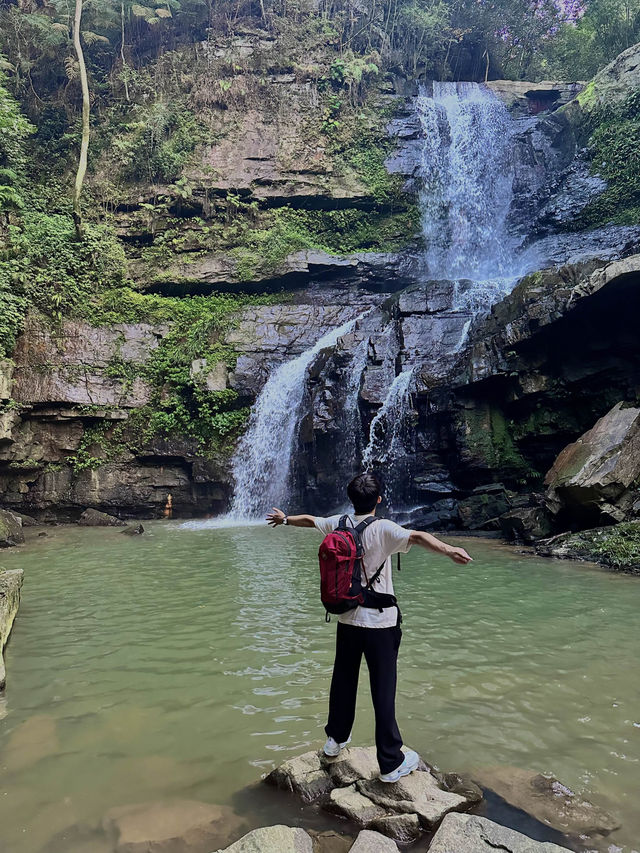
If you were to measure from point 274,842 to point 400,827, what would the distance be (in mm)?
627

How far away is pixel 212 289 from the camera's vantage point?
774 inches

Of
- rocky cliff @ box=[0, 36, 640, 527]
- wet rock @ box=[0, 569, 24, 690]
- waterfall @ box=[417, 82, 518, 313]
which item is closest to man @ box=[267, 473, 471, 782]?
wet rock @ box=[0, 569, 24, 690]

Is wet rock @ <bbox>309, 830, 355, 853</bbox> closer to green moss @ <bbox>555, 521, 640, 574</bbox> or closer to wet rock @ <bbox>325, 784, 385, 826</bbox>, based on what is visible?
wet rock @ <bbox>325, 784, 385, 826</bbox>

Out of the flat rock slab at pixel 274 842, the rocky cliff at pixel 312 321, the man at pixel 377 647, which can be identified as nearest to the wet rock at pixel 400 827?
the man at pixel 377 647

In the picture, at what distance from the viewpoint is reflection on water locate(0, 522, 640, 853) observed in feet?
10.2

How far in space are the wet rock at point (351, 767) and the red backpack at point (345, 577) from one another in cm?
89

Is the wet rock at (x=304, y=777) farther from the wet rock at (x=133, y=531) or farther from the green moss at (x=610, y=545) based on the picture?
the wet rock at (x=133, y=531)

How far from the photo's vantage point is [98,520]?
1458cm

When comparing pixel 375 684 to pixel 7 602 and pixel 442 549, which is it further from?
pixel 7 602

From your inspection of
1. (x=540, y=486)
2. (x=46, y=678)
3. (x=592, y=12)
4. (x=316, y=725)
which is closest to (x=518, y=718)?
(x=316, y=725)

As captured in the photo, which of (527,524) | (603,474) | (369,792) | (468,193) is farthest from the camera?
(468,193)

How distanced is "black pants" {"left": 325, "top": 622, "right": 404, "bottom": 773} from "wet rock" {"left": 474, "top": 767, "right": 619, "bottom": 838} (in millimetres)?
623

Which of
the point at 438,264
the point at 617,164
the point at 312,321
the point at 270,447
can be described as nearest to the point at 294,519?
the point at 270,447

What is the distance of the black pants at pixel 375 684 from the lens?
286 cm
